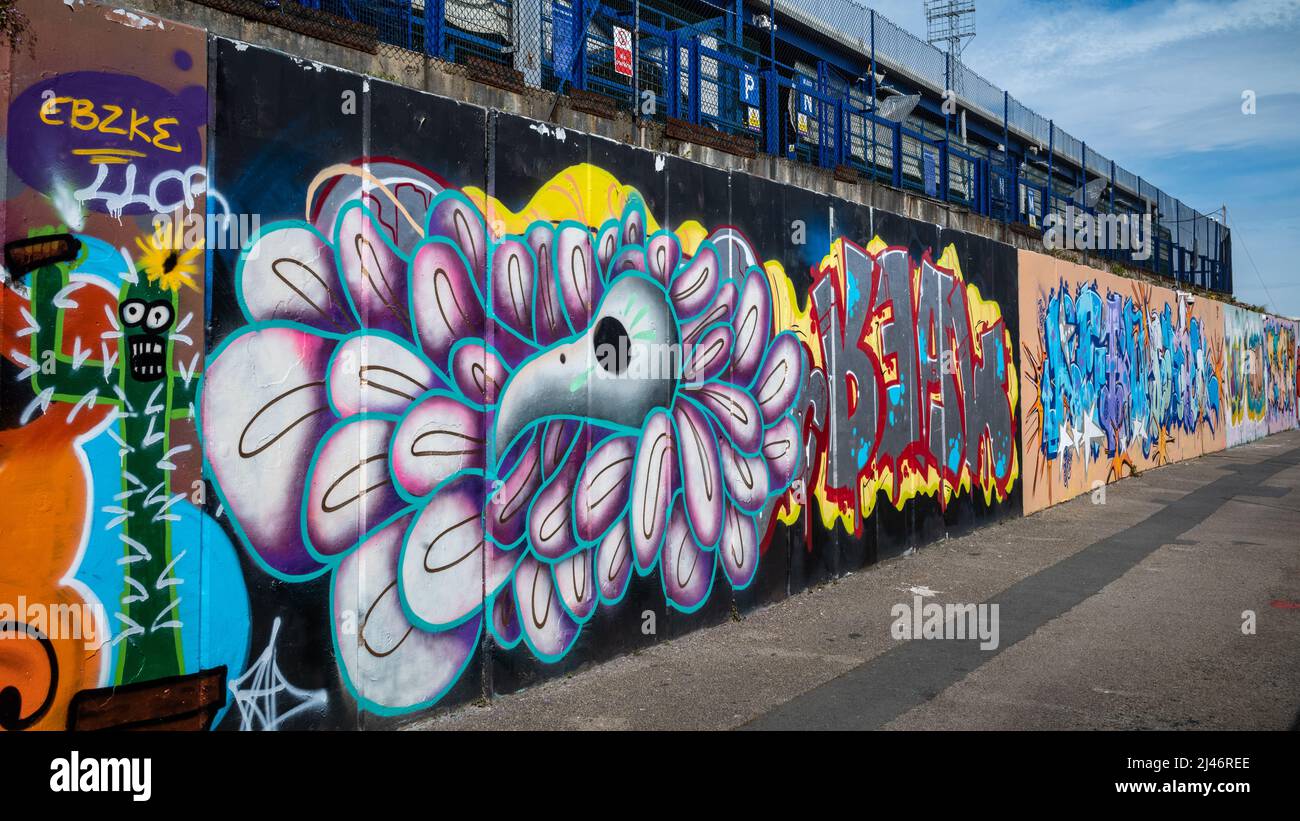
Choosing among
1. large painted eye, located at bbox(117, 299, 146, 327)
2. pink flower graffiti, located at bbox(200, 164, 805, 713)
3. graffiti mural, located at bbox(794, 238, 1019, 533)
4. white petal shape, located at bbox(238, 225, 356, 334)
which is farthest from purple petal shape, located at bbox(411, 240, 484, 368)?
graffiti mural, located at bbox(794, 238, 1019, 533)

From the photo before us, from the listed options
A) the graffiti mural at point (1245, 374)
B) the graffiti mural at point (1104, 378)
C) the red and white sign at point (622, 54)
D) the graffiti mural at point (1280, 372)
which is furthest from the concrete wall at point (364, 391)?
the graffiti mural at point (1280, 372)

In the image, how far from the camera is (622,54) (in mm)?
9914

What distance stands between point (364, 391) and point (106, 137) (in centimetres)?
144

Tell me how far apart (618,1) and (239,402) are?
10682 millimetres

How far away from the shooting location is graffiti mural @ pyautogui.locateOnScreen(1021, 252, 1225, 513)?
40.5 ft

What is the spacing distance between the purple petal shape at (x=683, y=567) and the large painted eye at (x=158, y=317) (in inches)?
136

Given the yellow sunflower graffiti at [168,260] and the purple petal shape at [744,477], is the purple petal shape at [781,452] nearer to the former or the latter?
the purple petal shape at [744,477]

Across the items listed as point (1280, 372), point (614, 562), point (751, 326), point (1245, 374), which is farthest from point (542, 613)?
point (1280, 372)

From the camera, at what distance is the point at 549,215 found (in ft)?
17.9

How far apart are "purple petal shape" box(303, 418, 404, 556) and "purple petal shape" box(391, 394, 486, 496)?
0.31 ft
